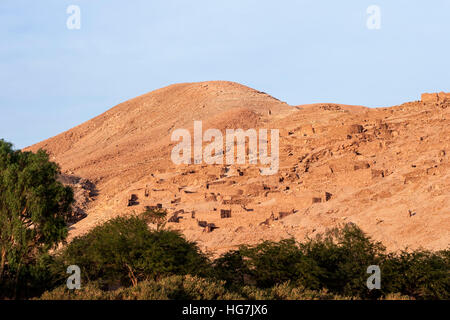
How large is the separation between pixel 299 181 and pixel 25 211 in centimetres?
2411

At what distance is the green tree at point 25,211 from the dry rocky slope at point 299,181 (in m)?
8.88

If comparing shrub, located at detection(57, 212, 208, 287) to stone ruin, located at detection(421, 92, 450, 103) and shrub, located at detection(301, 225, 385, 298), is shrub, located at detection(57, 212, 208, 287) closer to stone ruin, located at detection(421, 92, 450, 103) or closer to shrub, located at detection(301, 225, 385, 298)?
shrub, located at detection(301, 225, 385, 298)

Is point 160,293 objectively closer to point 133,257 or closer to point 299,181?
point 133,257

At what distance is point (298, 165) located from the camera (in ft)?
167

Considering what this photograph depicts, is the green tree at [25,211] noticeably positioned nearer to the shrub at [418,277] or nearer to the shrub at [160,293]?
the shrub at [160,293]

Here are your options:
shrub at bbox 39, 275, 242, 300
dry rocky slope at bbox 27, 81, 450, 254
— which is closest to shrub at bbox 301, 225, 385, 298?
dry rocky slope at bbox 27, 81, 450, 254

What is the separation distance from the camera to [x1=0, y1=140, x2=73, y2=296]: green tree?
2670 centimetres

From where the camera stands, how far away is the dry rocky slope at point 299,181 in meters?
37.7

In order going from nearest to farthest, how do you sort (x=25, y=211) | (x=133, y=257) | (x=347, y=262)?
(x=25, y=211)
(x=347, y=262)
(x=133, y=257)

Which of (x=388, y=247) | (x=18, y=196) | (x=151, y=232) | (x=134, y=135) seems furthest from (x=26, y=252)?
(x=134, y=135)
